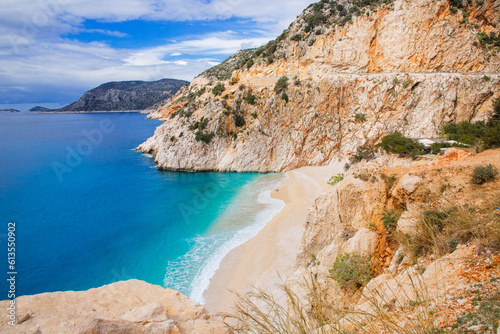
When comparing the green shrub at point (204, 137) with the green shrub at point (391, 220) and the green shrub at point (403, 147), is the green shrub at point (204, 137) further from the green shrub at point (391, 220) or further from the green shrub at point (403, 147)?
the green shrub at point (391, 220)

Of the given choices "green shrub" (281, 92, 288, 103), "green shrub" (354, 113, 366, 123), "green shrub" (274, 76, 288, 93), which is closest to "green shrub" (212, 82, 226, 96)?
"green shrub" (274, 76, 288, 93)

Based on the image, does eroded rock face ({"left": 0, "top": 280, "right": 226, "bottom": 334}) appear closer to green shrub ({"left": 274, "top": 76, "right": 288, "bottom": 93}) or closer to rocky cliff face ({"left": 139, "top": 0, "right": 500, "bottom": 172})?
rocky cliff face ({"left": 139, "top": 0, "right": 500, "bottom": 172})

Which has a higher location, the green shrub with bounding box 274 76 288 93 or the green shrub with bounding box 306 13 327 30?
the green shrub with bounding box 306 13 327 30

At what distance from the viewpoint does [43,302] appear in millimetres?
3900

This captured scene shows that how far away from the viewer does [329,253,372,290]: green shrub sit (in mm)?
6291

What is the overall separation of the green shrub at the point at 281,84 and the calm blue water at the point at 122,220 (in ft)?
34.9

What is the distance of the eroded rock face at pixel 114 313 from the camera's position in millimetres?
3123

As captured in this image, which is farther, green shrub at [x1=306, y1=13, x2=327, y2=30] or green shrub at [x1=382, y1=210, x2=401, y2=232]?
green shrub at [x1=306, y1=13, x2=327, y2=30]

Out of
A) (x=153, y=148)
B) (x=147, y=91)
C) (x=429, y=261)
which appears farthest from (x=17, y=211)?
(x=147, y=91)

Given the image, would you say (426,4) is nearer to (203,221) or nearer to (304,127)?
(304,127)

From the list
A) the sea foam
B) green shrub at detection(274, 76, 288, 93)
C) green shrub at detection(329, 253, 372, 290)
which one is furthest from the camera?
green shrub at detection(274, 76, 288, 93)

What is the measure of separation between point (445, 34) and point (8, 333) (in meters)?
35.9

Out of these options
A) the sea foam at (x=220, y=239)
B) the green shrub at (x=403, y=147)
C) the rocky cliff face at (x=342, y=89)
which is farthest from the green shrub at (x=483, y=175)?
the rocky cliff face at (x=342, y=89)

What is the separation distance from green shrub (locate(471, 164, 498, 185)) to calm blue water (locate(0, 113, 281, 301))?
10.2 meters
